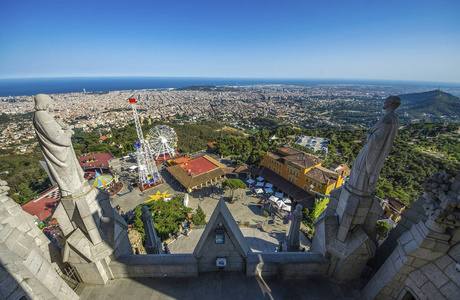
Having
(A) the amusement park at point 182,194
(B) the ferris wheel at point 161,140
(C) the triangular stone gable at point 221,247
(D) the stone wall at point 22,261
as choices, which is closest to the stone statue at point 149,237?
(A) the amusement park at point 182,194

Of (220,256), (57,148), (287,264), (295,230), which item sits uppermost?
(57,148)

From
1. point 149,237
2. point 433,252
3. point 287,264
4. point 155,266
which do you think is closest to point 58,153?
point 155,266

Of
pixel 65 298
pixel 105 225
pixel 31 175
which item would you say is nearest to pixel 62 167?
pixel 105 225

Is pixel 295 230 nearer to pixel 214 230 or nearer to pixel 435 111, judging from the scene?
pixel 214 230

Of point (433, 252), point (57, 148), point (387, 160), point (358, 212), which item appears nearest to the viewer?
point (433, 252)

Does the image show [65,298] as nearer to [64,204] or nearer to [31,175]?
[64,204]

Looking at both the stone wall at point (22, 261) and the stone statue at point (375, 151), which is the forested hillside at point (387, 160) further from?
the stone wall at point (22, 261)

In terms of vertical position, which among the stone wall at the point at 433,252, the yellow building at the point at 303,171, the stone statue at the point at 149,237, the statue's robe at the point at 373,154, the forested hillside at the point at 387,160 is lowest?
the forested hillside at the point at 387,160
